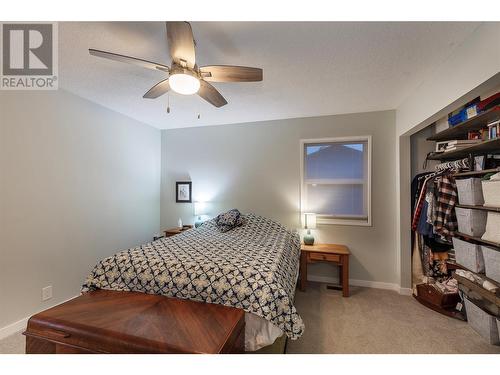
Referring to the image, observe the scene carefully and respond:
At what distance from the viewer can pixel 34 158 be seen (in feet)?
6.57

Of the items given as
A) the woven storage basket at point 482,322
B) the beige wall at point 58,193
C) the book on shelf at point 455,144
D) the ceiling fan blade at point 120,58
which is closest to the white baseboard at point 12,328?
the beige wall at point 58,193

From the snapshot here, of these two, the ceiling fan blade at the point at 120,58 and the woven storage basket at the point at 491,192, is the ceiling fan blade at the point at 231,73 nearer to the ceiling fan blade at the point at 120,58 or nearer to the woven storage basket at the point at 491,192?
the ceiling fan blade at the point at 120,58

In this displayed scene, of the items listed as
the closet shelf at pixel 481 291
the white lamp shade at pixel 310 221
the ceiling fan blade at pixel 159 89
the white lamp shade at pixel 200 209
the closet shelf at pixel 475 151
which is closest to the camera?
the closet shelf at pixel 481 291

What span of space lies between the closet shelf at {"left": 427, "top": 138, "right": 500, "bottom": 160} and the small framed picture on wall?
338 centimetres

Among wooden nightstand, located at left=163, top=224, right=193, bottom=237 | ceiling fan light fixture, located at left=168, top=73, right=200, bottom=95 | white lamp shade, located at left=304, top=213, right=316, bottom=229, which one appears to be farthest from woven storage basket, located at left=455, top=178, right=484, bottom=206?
wooden nightstand, located at left=163, top=224, right=193, bottom=237

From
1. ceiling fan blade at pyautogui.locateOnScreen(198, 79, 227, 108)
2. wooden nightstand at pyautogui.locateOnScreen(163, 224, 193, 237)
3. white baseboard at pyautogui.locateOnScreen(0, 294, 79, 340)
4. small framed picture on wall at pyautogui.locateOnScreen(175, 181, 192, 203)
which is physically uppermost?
ceiling fan blade at pyautogui.locateOnScreen(198, 79, 227, 108)

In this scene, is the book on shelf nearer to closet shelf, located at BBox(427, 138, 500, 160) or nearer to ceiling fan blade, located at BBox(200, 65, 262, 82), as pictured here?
closet shelf, located at BBox(427, 138, 500, 160)

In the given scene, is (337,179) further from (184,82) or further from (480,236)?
(184,82)

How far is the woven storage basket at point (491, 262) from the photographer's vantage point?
1.60 m

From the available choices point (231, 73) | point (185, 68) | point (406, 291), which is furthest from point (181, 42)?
point (406, 291)

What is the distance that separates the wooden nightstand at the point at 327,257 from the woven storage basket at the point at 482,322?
104cm

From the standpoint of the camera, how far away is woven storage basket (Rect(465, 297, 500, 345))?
5.46 ft

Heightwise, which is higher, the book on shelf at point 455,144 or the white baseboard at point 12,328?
the book on shelf at point 455,144
